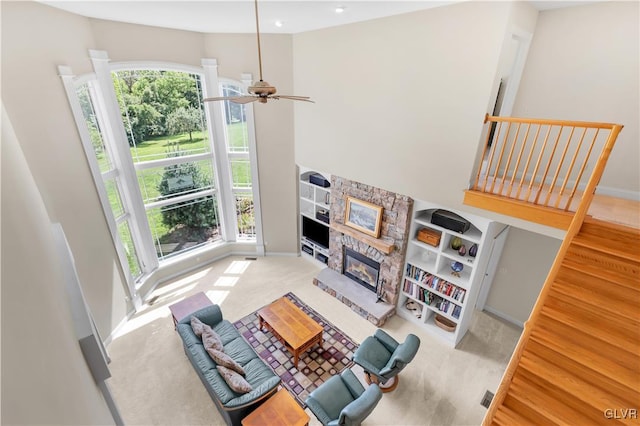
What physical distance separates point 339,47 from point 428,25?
1.57 meters

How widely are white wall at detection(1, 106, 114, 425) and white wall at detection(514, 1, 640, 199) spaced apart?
17.8ft

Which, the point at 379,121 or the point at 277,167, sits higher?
the point at 379,121

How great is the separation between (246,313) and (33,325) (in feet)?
15.8

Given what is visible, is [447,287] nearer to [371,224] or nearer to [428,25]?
[371,224]

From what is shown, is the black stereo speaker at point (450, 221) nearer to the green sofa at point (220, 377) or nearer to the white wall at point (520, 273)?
the white wall at point (520, 273)

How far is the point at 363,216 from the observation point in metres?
5.57

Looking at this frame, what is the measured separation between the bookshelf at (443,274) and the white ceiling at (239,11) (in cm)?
288

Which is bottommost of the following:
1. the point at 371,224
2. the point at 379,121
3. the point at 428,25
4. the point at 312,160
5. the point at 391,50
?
the point at 371,224

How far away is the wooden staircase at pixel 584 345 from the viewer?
2.08m

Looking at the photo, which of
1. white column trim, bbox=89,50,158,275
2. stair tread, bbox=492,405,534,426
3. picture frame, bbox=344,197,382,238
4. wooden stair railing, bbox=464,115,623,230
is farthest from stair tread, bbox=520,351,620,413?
white column trim, bbox=89,50,158,275

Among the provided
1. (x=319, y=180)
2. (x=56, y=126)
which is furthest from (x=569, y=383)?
(x=56, y=126)

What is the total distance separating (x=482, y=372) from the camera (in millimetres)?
4551

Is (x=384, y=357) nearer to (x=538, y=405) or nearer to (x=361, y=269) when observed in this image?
(x=361, y=269)

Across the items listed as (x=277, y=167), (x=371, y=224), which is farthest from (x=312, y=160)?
(x=371, y=224)
